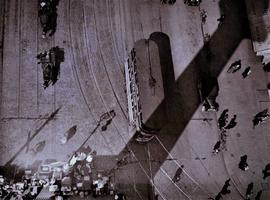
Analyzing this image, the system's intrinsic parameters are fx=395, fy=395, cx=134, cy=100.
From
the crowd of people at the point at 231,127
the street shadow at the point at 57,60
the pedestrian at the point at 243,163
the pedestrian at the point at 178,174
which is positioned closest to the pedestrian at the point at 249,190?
the crowd of people at the point at 231,127

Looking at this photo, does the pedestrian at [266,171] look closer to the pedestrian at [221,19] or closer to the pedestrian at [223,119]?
the pedestrian at [223,119]

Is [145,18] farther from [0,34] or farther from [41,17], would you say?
[0,34]

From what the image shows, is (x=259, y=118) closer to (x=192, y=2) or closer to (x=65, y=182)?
(x=192, y=2)

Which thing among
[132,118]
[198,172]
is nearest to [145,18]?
[132,118]

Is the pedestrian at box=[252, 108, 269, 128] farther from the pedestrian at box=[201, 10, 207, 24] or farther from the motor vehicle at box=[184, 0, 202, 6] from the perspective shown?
the motor vehicle at box=[184, 0, 202, 6]

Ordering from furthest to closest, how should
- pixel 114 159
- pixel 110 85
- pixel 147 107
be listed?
pixel 110 85, pixel 114 159, pixel 147 107

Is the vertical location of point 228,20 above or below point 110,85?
above

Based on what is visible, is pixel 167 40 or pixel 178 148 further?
pixel 167 40

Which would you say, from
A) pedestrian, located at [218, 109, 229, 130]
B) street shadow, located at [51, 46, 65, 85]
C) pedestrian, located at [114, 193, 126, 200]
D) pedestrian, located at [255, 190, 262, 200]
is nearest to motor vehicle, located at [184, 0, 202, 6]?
pedestrian, located at [218, 109, 229, 130]

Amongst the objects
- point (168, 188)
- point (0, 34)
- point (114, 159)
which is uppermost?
point (0, 34)
